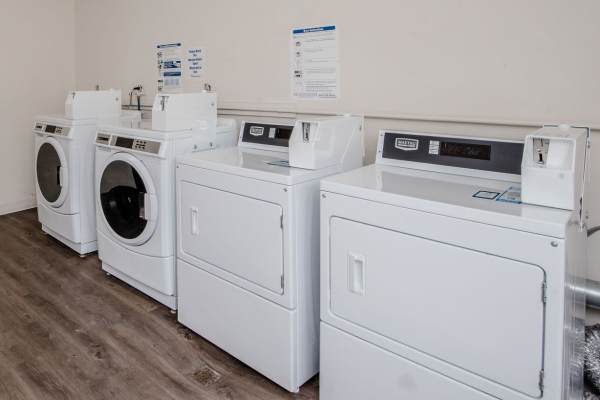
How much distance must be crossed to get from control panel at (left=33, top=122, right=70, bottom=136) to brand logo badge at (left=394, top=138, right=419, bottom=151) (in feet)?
7.71

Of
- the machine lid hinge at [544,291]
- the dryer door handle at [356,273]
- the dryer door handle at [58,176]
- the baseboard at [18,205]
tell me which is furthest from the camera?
the baseboard at [18,205]

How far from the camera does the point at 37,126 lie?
11.5ft

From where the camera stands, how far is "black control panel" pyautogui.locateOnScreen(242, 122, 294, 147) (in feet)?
8.19

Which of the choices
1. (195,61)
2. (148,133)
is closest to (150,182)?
(148,133)

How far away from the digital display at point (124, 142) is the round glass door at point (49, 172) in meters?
0.84

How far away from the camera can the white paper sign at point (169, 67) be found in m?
3.46

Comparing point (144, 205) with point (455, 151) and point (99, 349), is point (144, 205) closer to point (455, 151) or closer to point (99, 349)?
point (99, 349)

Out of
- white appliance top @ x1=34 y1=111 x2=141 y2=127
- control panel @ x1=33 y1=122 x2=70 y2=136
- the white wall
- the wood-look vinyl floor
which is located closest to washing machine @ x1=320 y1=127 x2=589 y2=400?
the wood-look vinyl floor

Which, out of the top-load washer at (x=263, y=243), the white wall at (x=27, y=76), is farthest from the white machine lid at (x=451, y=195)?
the white wall at (x=27, y=76)

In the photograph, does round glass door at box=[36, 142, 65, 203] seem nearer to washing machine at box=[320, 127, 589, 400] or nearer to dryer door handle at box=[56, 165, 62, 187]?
dryer door handle at box=[56, 165, 62, 187]

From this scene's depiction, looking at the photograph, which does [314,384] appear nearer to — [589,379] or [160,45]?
[589,379]

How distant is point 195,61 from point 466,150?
84.9 inches

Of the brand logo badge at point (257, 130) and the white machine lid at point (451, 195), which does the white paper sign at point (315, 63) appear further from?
the white machine lid at point (451, 195)

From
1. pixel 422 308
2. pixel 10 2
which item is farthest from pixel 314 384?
pixel 10 2
